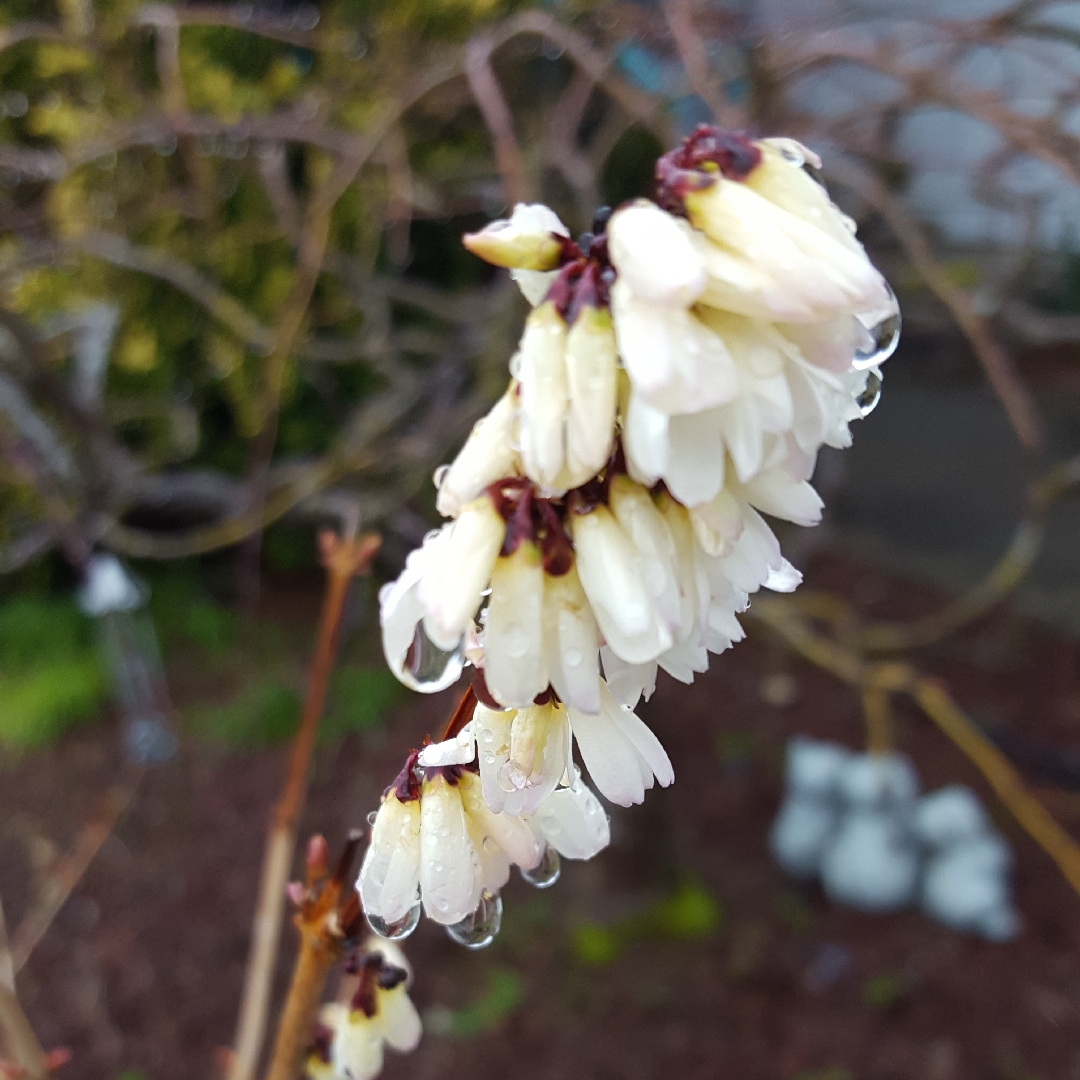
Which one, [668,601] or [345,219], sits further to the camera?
[345,219]

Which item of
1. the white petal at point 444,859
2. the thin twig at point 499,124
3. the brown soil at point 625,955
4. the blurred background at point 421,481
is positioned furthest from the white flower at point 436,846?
the brown soil at point 625,955

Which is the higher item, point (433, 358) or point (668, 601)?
point (668, 601)

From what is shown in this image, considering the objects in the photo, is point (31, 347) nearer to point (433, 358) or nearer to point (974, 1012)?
point (433, 358)

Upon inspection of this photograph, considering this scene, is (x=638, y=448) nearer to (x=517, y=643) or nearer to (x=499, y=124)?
(x=517, y=643)

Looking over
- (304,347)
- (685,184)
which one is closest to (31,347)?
(304,347)

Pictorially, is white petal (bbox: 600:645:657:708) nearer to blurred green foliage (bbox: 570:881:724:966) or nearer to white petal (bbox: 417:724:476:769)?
white petal (bbox: 417:724:476:769)

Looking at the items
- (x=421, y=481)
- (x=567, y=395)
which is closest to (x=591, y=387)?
(x=567, y=395)

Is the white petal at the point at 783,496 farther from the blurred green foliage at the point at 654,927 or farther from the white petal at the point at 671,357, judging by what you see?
→ the blurred green foliage at the point at 654,927
